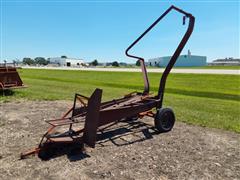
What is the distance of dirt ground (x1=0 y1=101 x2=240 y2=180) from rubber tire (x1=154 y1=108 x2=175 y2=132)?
5.5 inches

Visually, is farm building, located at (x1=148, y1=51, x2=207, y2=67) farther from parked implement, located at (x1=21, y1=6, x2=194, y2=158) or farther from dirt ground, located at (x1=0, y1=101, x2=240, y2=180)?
dirt ground, located at (x1=0, y1=101, x2=240, y2=180)

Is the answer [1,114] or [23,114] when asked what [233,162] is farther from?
[1,114]

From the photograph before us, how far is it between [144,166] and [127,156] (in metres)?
0.42

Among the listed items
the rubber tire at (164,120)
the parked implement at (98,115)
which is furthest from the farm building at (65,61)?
the rubber tire at (164,120)

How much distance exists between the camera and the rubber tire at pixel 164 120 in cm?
469

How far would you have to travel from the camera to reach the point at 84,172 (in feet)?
10.2

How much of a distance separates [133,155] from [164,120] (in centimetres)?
147

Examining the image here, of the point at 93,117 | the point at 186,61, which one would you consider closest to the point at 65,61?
the point at 186,61

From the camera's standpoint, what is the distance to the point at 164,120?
4863mm


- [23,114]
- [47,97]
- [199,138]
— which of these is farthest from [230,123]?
[47,97]

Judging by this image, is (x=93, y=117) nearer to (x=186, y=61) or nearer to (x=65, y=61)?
(x=186, y=61)

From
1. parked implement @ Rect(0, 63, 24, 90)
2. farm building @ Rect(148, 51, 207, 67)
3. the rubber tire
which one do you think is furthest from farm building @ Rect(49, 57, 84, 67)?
the rubber tire

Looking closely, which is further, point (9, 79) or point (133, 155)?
point (9, 79)

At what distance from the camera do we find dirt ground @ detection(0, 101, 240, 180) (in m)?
3.09
